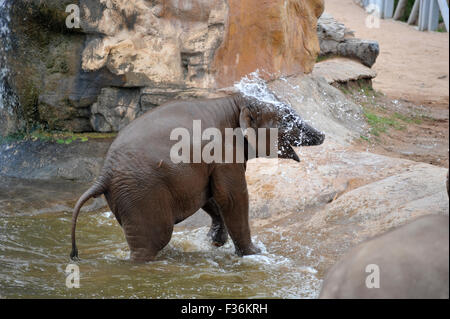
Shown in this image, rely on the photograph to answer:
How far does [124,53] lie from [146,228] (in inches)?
155

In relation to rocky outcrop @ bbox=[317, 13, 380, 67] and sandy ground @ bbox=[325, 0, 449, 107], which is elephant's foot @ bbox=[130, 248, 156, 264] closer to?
rocky outcrop @ bbox=[317, 13, 380, 67]

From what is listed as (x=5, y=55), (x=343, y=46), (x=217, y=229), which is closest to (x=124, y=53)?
(x=5, y=55)

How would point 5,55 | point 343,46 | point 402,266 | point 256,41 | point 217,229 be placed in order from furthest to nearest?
1. point 343,46
2. point 5,55
3. point 256,41
4. point 217,229
5. point 402,266

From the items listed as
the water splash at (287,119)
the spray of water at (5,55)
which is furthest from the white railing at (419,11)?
the water splash at (287,119)

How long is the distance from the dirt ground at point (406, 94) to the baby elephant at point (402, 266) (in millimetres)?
6651

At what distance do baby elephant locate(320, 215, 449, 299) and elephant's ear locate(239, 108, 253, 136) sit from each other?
2831mm

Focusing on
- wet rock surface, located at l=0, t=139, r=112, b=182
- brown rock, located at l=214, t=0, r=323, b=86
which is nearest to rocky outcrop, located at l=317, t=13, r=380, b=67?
brown rock, located at l=214, t=0, r=323, b=86

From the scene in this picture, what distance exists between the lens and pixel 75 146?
8.50 metres

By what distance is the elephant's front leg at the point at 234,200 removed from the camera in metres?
5.39

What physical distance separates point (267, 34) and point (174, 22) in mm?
1333

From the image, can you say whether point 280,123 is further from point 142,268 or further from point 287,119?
point 142,268

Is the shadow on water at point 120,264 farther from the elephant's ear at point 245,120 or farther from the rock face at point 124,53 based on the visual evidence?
the rock face at point 124,53

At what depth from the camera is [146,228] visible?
5109mm

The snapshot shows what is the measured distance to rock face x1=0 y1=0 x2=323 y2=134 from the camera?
27.3ft
